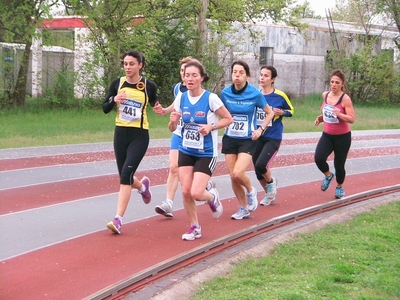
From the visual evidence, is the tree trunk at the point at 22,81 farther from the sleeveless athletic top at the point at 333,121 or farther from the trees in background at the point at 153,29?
the sleeveless athletic top at the point at 333,121

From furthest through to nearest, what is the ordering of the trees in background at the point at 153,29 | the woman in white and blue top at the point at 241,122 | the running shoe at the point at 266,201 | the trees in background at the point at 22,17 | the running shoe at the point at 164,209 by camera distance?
1. the trees in background at the point at 153,29
2. the trees in background at the point at 22,17
3. the running shoe at the point at 266,201
4. the running shoe at the point at 164,209
5. the woman in white and blue top at the point at 241,122

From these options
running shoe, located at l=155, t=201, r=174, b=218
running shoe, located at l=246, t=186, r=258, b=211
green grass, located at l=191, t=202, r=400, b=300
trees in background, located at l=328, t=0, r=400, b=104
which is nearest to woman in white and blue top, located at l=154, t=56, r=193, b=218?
running shoe, located at l=155, t=201, r=174, b=218

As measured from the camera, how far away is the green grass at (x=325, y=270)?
654cm

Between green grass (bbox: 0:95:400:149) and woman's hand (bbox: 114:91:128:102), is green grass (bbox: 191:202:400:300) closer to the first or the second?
woman's hand (bbox: 114:91:128:102)

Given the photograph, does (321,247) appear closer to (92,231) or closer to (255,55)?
(92,231)

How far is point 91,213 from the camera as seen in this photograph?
33.4ft

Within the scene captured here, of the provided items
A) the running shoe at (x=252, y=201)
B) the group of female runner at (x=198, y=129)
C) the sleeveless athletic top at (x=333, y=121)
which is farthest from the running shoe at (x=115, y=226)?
the sleeveless athletic top at (x=333, y=121)

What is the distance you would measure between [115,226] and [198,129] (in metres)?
1.46

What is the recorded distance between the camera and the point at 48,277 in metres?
6.94

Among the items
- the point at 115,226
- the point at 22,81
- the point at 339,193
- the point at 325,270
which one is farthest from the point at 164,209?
the point at 22,81

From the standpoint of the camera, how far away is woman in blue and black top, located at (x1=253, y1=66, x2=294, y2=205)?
10.7 metres

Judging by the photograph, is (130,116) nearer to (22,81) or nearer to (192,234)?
(192,234)

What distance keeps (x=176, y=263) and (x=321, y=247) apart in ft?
6.02

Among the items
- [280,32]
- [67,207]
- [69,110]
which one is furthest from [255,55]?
[67,207]
